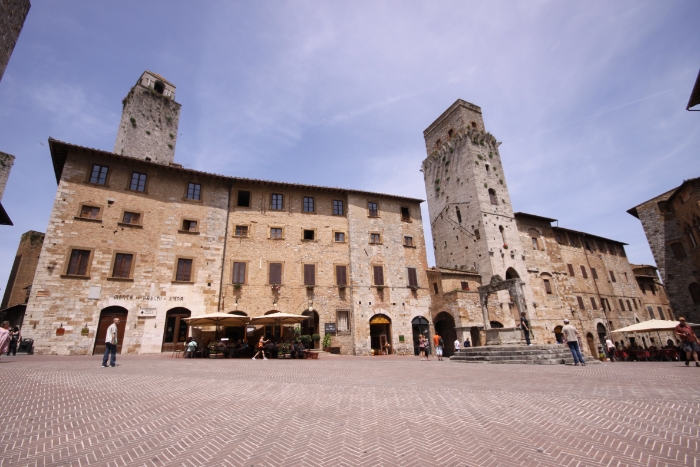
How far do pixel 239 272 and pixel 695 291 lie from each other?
35795 mm

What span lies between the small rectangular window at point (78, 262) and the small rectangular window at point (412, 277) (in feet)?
65.5

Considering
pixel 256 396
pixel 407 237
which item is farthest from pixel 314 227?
pixel 256 396

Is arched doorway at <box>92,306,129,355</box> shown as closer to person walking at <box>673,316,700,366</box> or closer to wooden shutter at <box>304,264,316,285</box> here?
wooden shutter at <box>304,264,316,285</box>

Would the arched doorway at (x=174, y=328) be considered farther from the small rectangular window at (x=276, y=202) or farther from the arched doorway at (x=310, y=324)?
the small rectangular window at (x=276, y=202)

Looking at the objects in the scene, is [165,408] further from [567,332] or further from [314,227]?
[314,227]

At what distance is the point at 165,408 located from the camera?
5566mm

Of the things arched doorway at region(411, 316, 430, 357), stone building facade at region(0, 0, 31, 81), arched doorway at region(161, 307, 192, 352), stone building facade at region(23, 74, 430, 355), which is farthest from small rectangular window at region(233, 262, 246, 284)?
stone building facade at region(0, 0, 31, 81)

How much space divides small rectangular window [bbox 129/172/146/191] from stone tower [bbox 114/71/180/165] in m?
6.10

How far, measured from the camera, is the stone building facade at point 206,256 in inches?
701

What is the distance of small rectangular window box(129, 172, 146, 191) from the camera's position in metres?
20.5

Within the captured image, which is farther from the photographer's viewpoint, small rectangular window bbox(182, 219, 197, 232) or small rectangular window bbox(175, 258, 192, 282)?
small rectangular window bbox(182, 219, 197, 232)

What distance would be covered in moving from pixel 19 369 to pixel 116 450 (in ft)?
30.6

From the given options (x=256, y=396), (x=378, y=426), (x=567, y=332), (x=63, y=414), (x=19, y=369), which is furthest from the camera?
(x=567, y=332)

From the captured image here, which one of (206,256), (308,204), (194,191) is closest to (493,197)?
(308,204)
